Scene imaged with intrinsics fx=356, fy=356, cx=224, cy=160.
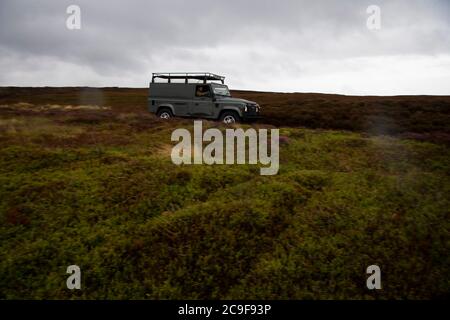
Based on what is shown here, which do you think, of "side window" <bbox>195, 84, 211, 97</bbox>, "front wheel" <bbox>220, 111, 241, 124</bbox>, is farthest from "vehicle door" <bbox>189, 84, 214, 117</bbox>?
"front wheel" <bbox>220, 111, 241, 124</bbox>

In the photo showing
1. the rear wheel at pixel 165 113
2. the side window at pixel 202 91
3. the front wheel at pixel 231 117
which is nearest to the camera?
the front wheel at pixel 231 117

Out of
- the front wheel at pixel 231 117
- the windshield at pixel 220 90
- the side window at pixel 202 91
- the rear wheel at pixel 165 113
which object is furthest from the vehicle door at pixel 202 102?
the rear wheel at pixel 165 113

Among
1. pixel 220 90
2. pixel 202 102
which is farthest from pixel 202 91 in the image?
pixel 220 90

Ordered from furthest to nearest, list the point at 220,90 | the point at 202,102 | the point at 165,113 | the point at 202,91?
the point at 165,113 < the point at 220,90 < the point at 202,91 < the point at 202,102

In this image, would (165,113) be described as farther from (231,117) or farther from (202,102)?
(231,117)

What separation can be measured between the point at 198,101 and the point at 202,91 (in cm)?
65

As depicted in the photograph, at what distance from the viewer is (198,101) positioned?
2155 cm

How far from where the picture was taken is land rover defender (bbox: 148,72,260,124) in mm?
20484

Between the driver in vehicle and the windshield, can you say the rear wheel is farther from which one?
the windshield

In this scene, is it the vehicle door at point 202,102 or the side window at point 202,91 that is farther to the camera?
the side window at point 202,91

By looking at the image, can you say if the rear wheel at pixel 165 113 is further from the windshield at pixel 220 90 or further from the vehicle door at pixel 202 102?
the windshield at pixel 220 90

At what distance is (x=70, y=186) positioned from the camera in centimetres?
1149

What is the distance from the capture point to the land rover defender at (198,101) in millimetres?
20484
